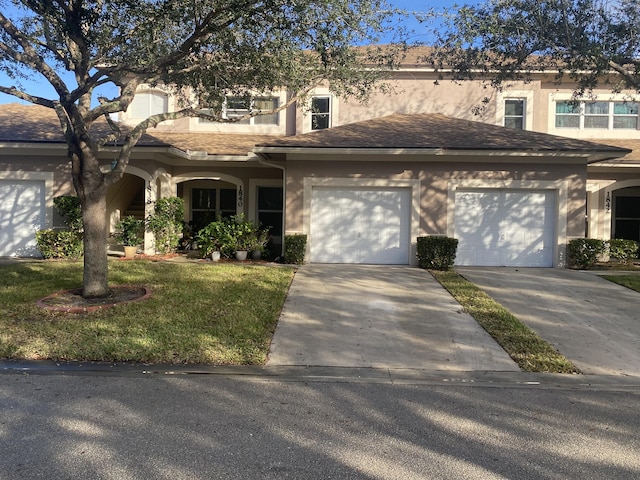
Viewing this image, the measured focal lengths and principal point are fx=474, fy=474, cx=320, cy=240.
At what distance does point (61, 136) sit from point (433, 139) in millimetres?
10489

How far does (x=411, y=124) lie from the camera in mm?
14688

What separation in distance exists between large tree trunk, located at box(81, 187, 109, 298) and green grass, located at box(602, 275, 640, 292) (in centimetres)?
1030

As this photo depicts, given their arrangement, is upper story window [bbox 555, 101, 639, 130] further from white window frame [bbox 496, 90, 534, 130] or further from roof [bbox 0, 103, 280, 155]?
roof [bbox 0, 103, 280, 155]

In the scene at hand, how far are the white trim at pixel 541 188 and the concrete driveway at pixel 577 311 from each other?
2.40 feet

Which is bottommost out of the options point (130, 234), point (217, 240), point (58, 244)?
point (58, 244)

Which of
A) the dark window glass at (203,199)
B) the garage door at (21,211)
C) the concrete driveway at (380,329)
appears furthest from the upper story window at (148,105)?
the concrete driveway at (380,329)

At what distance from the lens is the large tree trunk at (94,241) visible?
8.05 metres

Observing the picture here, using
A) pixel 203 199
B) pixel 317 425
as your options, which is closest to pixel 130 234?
pixel 203 199

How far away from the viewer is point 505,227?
1289 cm

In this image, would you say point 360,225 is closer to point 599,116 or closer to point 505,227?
point 505,227

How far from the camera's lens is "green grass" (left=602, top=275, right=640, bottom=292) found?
32.4 feet

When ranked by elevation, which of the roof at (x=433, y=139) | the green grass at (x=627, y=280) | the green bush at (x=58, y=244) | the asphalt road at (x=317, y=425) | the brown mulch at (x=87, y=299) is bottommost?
the asphalt road at (x=317, y=425)

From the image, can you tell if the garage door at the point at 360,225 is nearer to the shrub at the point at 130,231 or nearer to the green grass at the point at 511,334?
the green grass at the point at 511,334

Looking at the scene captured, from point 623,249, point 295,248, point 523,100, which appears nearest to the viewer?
point 295,248
